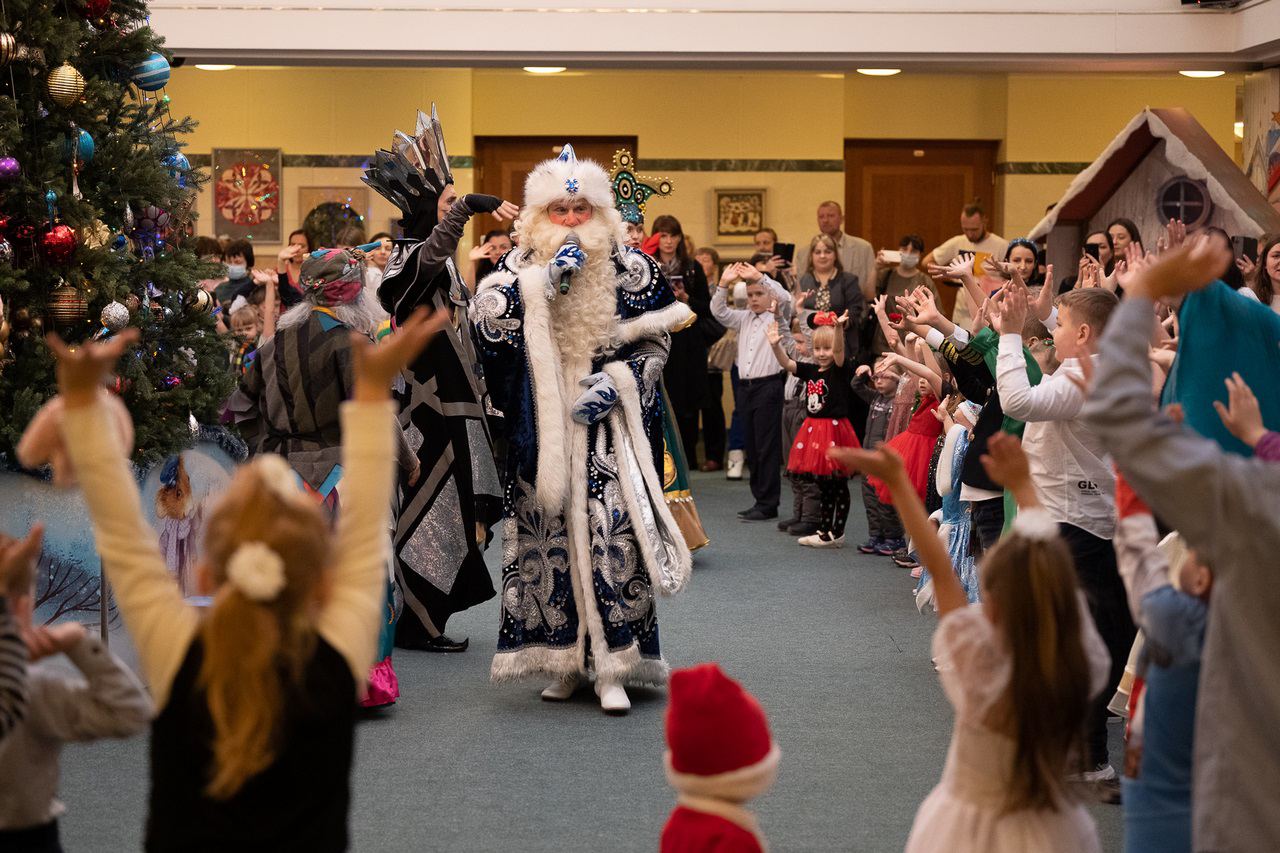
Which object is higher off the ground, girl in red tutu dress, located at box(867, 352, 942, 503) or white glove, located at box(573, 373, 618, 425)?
white glove, located at box(573, 373, 618, 425)

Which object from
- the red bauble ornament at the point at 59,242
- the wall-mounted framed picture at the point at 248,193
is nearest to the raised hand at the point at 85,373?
the red bauble ornament at the point at 59,242

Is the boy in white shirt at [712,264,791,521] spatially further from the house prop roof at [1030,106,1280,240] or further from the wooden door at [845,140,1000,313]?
the wooden door at [845,140,1000,313]

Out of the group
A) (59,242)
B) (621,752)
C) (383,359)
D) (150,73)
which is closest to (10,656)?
(383,359)

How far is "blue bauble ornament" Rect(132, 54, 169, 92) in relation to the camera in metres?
4.80

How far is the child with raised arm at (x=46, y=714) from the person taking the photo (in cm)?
217

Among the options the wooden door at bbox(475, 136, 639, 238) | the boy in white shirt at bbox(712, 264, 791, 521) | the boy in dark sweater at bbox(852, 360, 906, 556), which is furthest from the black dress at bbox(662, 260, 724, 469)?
the wooden door at bbox(475, 136, 639, 238)

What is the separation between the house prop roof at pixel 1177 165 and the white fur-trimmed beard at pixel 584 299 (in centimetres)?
313

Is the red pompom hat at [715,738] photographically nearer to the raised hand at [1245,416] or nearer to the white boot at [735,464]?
the raised hand at [1245,416]

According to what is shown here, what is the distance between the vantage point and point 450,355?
562cm

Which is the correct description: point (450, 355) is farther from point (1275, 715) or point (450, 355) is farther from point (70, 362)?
point (1275, 715)

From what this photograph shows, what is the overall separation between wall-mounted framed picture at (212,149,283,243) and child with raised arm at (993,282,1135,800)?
880 centimetres

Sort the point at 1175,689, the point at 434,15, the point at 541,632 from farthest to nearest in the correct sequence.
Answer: the point at 434,15 < the point at 541,632 < the point at 1175,689

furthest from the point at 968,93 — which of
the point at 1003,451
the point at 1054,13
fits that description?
the point at 1003,451

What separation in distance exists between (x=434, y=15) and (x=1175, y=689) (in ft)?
25.1
